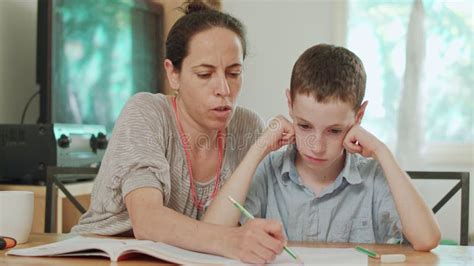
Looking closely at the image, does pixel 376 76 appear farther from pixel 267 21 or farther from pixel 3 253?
pixel 3 253

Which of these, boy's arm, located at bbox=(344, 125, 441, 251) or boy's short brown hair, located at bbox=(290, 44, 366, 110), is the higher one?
boy's short brown hair, located at bbox=(290, 44, 366, 110)

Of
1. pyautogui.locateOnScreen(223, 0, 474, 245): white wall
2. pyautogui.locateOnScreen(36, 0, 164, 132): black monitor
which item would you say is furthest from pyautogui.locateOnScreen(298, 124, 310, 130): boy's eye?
pyautogui.locateOnScreen(223, 0, 474, 245): white wall

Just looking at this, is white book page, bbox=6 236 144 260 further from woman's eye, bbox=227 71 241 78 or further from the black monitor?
the black monitor

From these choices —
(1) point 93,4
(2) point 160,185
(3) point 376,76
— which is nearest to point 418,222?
(2) point 160,185

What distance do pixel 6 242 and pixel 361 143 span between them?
0.70 meters

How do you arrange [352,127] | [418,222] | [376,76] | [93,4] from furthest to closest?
[376,76] → [93,4] → [352,127] → [418,222]

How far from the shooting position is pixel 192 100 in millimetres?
1426

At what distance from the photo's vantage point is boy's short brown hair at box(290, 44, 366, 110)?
4.14 ft

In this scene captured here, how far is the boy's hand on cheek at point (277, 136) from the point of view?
133 centimetres

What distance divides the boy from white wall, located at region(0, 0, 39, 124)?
Answer: 1.60 metres

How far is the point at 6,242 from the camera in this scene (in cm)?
107

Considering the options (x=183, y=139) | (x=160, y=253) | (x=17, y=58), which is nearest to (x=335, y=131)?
(x=183, y=139)

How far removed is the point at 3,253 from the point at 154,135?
43cm

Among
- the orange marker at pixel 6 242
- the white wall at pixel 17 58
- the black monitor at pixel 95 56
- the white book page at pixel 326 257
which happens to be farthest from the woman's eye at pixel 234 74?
the white wall at pixel 17 58
